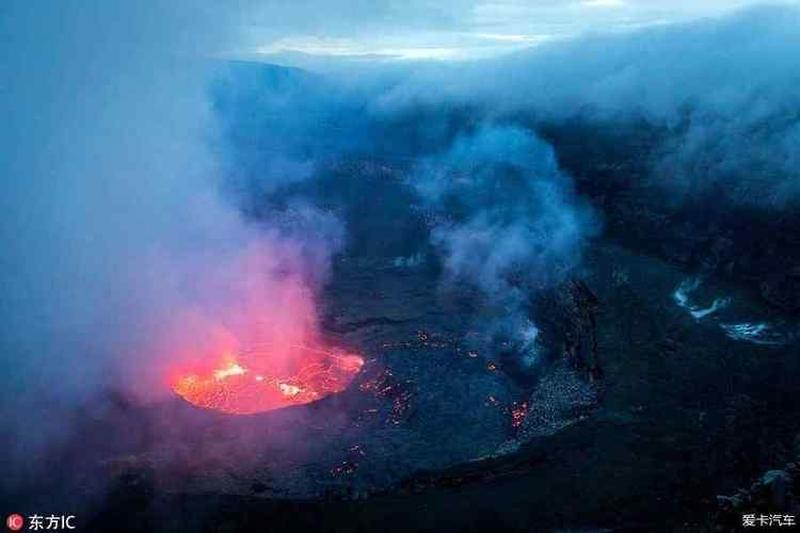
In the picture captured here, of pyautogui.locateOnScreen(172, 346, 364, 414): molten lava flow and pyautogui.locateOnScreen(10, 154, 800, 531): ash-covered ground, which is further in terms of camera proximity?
pyautogui.locateOnScreen(172, 346, 364, 414): molten lava flow

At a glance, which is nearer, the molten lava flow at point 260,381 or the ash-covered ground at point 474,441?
the ash-covered ground at point 474,441

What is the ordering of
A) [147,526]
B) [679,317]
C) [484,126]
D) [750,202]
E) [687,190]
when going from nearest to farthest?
[147,526] → [679,317] → [750,202] → [687,190] → [484,126]

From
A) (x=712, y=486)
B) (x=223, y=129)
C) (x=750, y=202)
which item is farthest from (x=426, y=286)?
(x=223, y=129)

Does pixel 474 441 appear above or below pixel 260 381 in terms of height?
below

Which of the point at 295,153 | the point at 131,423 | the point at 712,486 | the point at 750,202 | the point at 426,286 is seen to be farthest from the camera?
the point at 295,153

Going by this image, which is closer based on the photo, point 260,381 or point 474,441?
point 474,441

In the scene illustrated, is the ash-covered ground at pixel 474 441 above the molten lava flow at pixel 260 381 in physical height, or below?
below

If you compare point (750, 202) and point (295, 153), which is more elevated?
point (295, 153)

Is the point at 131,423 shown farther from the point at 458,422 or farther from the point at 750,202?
the point at 750,202
